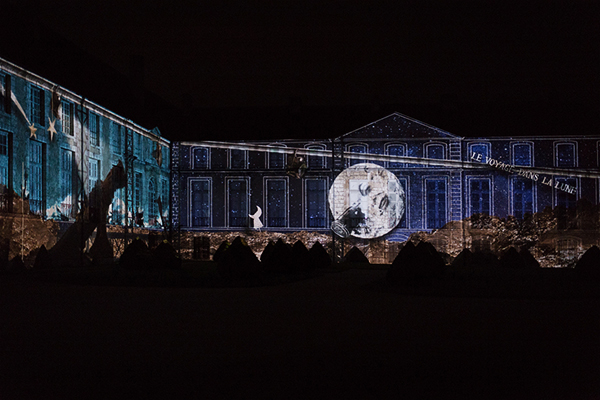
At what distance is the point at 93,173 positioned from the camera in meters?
29.8

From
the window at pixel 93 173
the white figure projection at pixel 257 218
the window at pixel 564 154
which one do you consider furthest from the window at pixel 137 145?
the window at pixel 564 154

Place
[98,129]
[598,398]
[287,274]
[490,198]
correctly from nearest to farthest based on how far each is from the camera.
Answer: [598,398] → [287,274] → [98,129] → [490,198]

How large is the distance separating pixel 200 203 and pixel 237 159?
3503mm

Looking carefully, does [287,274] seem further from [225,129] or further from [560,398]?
[225,129]

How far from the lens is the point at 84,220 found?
2836 cm

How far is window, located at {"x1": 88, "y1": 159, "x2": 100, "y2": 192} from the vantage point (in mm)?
29391

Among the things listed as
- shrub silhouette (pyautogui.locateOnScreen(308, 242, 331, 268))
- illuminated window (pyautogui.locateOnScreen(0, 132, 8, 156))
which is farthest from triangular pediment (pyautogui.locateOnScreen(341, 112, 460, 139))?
illuminated window (pyautogui.locateOnScreen(0, 132, 8, 156))

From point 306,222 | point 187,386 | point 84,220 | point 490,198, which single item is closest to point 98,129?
point 84,220

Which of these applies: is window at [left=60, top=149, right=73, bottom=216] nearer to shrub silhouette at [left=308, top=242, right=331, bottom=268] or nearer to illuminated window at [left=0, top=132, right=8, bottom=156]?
illuminated window at [left=0, top=132, right=8, bottom=156]

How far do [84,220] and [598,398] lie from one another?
84.0ft

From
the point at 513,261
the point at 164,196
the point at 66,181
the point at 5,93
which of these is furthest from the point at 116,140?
the point at 513,261

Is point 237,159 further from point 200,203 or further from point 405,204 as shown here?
point 405,204

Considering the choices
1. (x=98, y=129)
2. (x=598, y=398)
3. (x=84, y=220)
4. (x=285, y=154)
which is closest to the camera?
(x=598, y=398)

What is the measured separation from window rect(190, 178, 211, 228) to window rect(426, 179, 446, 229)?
13.1 m
